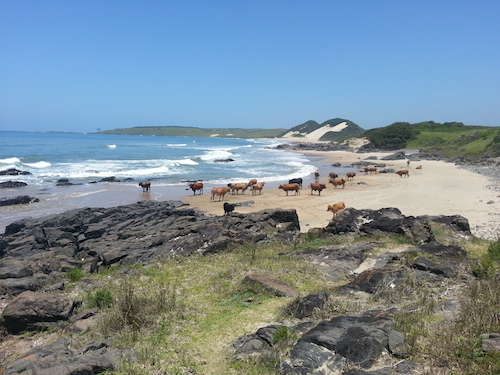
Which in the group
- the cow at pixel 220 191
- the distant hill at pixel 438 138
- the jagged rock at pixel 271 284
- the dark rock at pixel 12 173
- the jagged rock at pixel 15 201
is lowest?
the jagged rock at pixel 15 201

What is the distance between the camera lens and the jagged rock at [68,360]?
4312 mm

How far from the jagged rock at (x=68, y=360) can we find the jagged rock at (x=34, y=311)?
1.03m

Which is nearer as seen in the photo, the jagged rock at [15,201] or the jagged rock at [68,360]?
the jagged rock at [68,360]

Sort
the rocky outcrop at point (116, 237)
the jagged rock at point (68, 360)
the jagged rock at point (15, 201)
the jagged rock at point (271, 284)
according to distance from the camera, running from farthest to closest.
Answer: the jagged rock at point (15, 201)
the rocky outcrop at point (116, 237)
the jagged rock at point (271, 284)
the jagged rock at point (68, 360)

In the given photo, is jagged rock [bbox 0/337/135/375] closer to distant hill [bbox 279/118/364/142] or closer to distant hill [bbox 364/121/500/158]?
distant hill [bbox 364/121/500/158]

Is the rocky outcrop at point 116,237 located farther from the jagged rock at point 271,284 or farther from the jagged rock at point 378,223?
the jagged rock at point 271,284

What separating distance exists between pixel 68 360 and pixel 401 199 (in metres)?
24.0

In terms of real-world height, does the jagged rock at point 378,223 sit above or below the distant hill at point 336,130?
below

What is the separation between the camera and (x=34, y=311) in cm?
632

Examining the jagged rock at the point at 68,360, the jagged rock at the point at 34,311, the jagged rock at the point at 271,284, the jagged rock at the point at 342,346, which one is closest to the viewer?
the jagged rock at the point at 68,360

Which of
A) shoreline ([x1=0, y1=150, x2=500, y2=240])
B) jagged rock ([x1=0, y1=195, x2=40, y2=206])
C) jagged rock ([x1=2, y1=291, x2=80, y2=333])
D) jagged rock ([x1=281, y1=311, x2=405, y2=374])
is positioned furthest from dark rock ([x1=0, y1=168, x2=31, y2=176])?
jagged rock ([x1=281, y1=311, x2=405, y2=374])

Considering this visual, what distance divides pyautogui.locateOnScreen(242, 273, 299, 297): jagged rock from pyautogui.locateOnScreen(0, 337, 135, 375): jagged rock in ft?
11.1

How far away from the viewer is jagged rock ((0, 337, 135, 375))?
4312 mm

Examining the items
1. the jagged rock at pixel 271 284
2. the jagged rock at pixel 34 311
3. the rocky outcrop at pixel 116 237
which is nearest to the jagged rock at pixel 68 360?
the jagged rock at pixel 34 311
